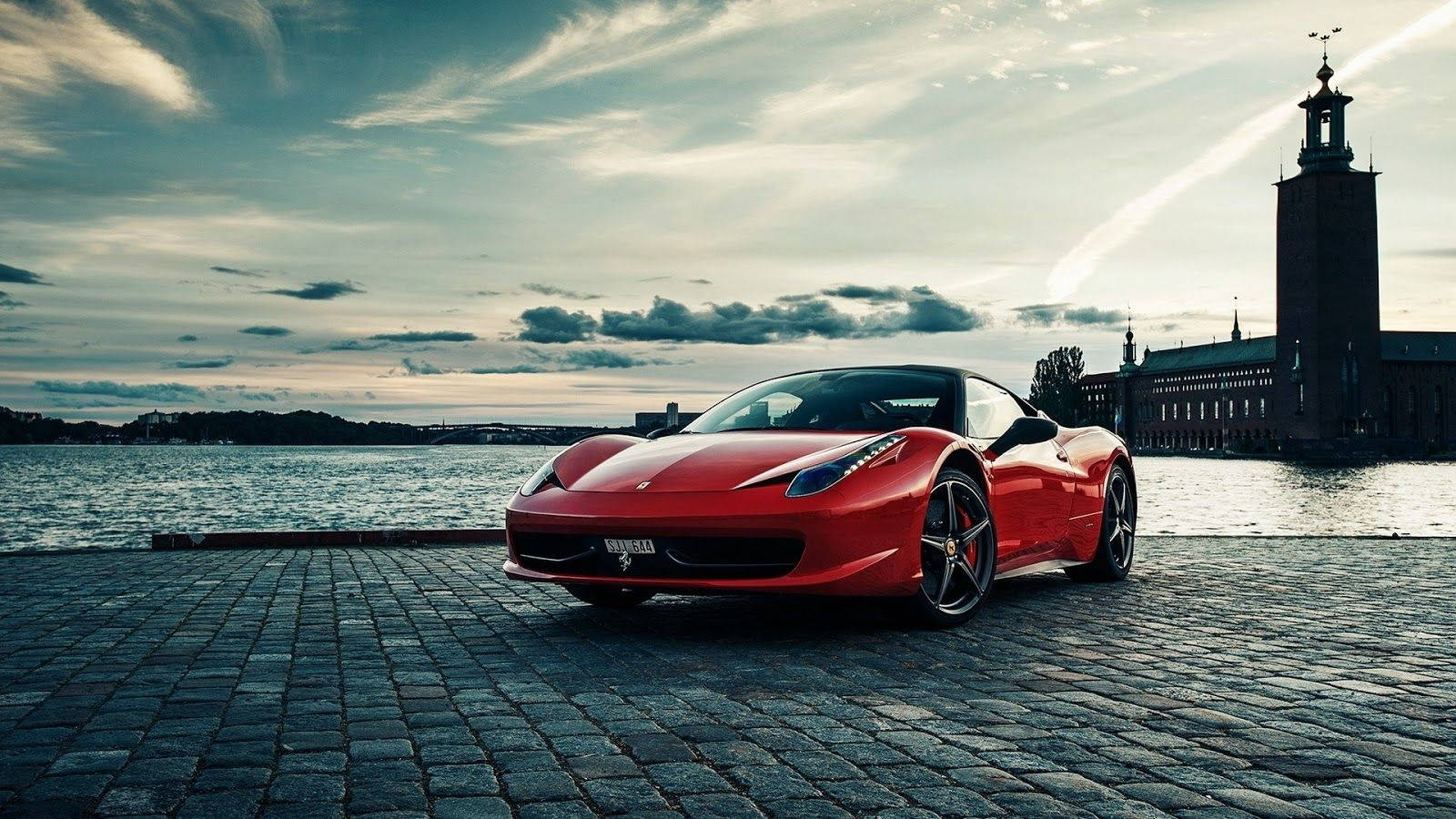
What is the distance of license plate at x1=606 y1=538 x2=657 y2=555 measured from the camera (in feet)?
17.7

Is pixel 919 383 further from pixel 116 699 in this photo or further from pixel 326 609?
pixel 116 699

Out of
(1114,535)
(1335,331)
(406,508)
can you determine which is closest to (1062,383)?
(1335,331)

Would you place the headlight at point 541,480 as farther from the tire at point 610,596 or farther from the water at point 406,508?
the water at point 406,508

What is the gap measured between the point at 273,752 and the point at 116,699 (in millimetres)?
1039

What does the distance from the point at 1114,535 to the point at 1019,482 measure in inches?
72.4

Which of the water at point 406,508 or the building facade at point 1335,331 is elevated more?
the building facade at point 1335,331

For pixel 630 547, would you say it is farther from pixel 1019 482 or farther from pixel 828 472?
pixel 1019 482

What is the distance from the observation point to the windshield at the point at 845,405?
642 cm

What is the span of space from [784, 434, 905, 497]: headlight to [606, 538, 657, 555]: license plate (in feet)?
2.13

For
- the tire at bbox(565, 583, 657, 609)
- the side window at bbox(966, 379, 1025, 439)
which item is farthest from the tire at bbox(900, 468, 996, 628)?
the tire at bbox(565, 583, 657, 609)

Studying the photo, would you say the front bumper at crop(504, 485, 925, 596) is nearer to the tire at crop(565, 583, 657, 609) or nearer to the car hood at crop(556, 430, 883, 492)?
the car hood at crop(556, 430, 883, 492)

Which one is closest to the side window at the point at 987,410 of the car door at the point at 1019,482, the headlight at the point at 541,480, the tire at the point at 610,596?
the car door at the point at 1019,482

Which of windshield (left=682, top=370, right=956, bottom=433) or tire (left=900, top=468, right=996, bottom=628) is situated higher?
windshield (left=682, top=370, right=956, bottom=433)

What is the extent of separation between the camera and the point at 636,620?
6.12 meters
